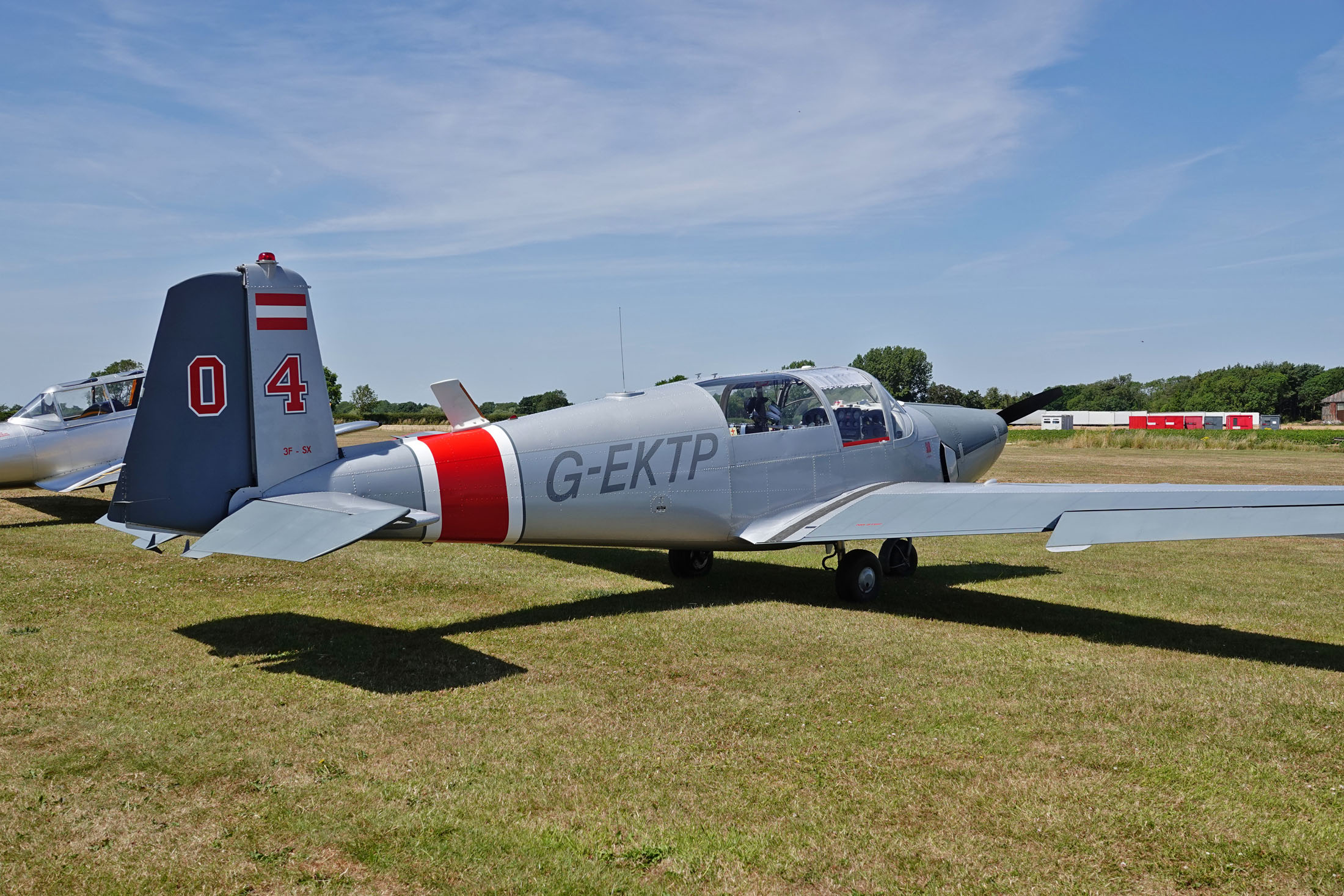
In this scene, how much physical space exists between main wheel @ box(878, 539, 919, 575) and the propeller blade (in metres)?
3.57

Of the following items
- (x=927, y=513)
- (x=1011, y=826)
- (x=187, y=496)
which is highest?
(x=187, y=496)

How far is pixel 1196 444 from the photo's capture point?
139 ft

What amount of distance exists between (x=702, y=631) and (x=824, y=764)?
2.90m

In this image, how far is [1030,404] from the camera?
1341 centimetres

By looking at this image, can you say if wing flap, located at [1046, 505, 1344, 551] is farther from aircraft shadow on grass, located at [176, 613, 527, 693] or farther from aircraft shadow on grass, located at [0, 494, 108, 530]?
aircraft shadow on grass, located at [0, 494, 108, 530]

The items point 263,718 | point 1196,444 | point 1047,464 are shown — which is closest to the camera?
point 263,718

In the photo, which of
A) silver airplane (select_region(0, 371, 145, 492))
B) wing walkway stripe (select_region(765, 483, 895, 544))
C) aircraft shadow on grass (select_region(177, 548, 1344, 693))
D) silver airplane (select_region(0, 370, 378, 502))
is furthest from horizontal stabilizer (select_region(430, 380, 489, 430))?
wing walkway stripe (select_region(765, 483, 895, 544))

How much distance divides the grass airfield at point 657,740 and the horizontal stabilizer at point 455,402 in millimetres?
7567

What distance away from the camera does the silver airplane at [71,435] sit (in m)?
15.6

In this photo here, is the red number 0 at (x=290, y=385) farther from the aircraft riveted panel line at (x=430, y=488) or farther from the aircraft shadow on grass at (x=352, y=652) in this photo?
the aircraft shadow on grass at (x=352, y=652)

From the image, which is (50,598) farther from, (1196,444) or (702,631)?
(1196,444)

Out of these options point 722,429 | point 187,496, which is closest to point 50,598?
point 187,496

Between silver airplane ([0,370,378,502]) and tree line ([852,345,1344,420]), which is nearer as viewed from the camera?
silver airplane ([0,370,378,502])

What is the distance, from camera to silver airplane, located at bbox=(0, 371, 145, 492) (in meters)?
15.6
